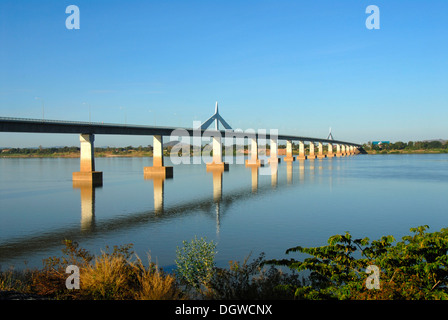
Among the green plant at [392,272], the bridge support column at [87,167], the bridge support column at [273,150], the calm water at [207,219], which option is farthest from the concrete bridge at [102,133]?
the green plant at [392,272]

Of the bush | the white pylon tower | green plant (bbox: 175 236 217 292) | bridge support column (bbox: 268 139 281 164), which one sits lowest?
green plant (bbox: 175 236 217 292)

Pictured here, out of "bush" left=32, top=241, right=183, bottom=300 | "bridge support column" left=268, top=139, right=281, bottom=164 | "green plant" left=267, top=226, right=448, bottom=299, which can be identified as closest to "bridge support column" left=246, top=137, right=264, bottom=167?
"bridge support column" left=268, top=139, right=281, bottom=164

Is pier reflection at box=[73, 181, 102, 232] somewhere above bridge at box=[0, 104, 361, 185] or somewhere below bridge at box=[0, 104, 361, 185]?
below

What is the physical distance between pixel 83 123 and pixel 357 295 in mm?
61544

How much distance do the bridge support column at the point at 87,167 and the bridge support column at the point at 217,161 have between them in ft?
122

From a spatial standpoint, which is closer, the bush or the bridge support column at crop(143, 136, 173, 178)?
the bush

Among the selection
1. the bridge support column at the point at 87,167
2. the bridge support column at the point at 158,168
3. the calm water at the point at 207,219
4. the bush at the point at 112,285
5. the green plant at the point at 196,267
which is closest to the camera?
the bush at the point at 112,285

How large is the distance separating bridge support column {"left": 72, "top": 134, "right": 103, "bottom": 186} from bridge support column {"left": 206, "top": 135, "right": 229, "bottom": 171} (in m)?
37.2

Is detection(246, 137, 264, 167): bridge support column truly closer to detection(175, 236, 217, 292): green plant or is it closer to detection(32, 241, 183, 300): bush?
detection(175, 236, 217, 292): green plant

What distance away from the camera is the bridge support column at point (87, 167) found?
205ft

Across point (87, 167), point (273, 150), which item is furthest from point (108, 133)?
point (273, 150)

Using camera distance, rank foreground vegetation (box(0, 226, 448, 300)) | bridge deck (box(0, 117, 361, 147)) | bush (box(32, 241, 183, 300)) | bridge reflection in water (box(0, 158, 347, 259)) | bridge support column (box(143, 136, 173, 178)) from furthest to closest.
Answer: bridge support column (box(143, 136, 173, 178)) → bridge deck (box(0, 117, 361, 147)) → bridge reflection in water (box(0, 158, 347, 259)) → bush (box(32, 241, 183, 300)) → foreground vegetation (box(0, 226, 448, 300))

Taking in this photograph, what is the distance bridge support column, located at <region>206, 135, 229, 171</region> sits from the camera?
320ft

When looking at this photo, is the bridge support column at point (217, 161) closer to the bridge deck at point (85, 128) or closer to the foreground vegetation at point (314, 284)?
the bridge deck at point (85, 128)
